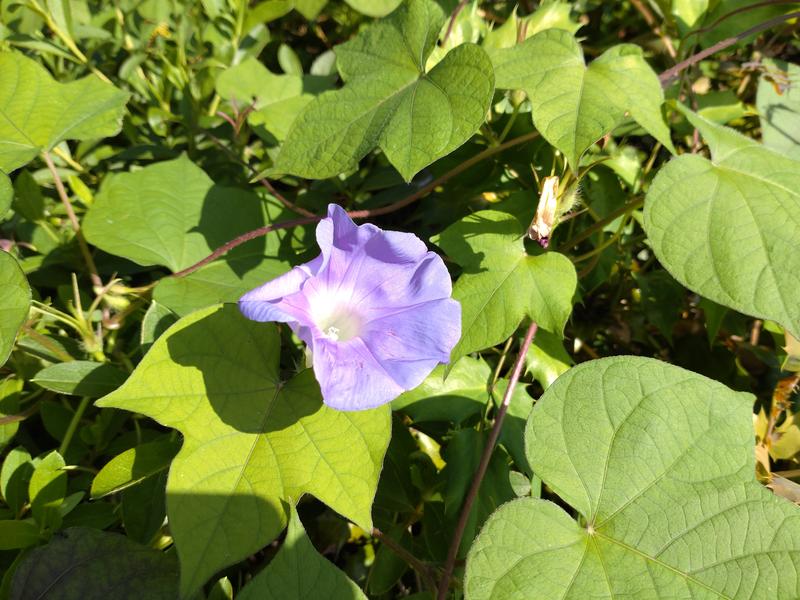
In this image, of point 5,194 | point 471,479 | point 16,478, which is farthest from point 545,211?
point 16,478

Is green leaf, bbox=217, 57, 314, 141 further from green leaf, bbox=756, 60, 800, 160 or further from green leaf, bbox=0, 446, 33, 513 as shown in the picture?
green leaf, bbox=756, 60, 800, 160

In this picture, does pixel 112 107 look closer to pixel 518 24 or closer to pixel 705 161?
pixel 518 24

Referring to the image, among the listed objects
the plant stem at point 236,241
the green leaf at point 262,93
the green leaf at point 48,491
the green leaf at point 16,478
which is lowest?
the green leaf at point 16,478

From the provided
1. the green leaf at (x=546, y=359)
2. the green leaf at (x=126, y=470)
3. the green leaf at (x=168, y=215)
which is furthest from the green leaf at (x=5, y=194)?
the green leaf at (x=546, y=359)

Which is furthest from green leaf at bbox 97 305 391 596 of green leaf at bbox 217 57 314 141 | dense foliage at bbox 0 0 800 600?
green leaf at bbox 217 57 314 141

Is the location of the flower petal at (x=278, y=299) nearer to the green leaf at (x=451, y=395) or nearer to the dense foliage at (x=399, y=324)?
the dense foliage at (x=399, y=324)
